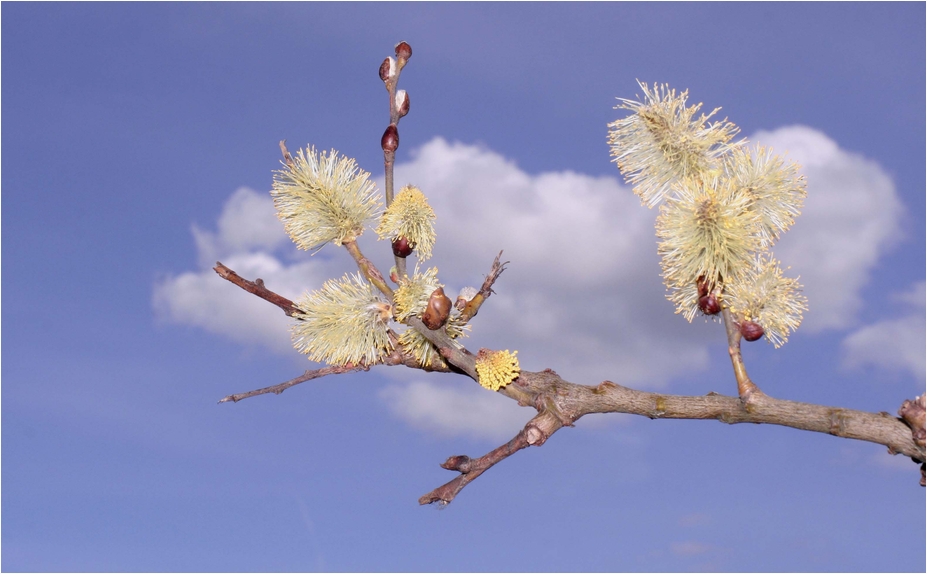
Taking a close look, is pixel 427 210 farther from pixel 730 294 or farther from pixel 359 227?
pixel 730 294

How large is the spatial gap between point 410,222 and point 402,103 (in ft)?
1.79

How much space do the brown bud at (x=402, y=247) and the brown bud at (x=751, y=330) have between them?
123 cm

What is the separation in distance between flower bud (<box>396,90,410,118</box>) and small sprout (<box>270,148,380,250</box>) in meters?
0.32

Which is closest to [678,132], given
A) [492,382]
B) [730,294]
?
[730,294]

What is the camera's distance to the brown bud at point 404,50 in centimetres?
327

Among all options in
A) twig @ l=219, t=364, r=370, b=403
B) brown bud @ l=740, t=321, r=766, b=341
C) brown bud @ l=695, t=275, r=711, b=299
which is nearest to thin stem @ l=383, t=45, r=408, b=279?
twig @ l=219, t=364, r=370, b=403

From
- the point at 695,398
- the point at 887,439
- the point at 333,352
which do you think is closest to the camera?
the point at 887,439

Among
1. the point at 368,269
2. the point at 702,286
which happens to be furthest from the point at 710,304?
the point at 368,269

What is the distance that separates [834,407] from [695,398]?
0.44 meters

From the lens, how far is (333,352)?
311 centimetres

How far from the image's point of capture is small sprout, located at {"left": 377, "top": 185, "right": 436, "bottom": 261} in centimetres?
297

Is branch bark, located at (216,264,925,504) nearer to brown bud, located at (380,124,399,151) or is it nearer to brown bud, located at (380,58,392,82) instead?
brown bud, located at (380,124,399,151)

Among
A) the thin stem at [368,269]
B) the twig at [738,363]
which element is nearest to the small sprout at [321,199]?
the thin stem at [368,269]

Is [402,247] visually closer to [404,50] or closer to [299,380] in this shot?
[299,380]
